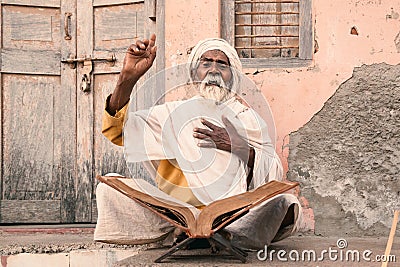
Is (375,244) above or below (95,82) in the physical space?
below

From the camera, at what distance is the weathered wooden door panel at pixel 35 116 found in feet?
17.0

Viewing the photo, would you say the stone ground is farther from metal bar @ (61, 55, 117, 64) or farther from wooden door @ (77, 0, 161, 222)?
metal bar @ (61, 55, 117, 64)

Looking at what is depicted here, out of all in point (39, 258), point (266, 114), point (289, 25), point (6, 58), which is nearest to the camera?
point (39, 258)

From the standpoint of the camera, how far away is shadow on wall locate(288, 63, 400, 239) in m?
4.39

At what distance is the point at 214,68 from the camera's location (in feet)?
12.4

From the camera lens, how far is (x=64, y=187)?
5.23 meters

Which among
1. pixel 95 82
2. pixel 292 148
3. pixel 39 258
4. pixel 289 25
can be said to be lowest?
pixel 39 258

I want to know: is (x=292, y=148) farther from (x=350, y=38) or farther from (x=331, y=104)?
(x=350, y=38)

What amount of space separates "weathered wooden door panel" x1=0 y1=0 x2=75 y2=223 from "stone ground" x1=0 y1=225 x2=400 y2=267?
561mm

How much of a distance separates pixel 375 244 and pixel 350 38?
1.23 metres

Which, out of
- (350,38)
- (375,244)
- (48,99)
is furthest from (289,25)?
(48,99)

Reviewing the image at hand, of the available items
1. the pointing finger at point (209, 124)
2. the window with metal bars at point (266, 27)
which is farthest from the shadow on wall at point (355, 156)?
the pointing finger at point (209, 124)

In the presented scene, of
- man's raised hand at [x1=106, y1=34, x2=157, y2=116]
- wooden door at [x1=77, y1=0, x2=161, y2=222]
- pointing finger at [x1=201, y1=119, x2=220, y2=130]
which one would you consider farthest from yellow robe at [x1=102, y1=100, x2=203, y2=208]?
wooden door at [x1=77, y1=0, x2=161, y2=222]

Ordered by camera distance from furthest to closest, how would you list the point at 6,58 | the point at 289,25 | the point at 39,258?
the point at 6,58 < the point at 289,25 < the point at 39,258
